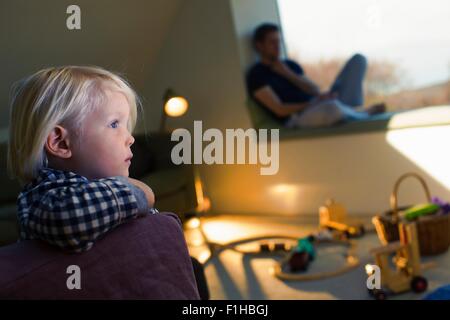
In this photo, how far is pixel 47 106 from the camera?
35cm

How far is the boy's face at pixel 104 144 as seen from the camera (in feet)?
1.19

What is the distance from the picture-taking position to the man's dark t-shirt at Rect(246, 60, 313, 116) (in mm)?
1444

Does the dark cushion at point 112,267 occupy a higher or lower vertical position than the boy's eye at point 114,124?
lower

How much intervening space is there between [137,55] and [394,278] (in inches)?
30.2

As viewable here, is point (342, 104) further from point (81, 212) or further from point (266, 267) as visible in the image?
point (81, 212)

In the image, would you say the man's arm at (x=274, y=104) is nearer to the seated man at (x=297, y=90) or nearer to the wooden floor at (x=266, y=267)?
the seated man at (x=297, y=90)

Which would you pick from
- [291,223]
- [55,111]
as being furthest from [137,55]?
[291,223]

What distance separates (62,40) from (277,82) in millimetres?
1220

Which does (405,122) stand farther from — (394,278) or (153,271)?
(153,271)

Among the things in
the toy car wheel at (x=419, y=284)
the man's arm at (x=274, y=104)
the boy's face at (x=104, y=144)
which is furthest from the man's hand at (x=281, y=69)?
the boy's face at (x=104, y=144)

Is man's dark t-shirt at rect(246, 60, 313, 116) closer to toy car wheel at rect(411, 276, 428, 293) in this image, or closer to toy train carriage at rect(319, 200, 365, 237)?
toy train carriage at rect(319, 200, 365, 237)

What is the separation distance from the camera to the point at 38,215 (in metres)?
0.34

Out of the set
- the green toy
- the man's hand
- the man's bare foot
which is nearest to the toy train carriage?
the green toy

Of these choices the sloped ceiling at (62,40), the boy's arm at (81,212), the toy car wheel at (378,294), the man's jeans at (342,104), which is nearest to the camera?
the boy's arm at (81,212)
